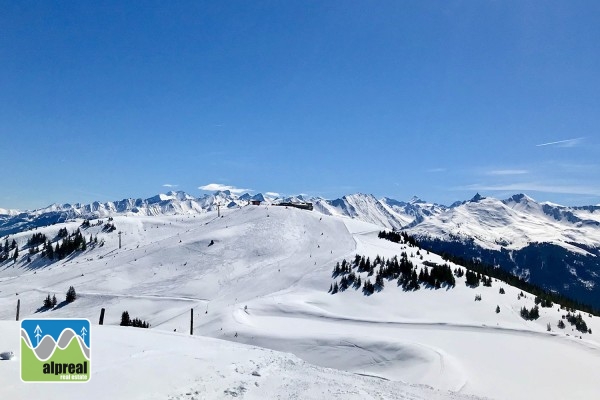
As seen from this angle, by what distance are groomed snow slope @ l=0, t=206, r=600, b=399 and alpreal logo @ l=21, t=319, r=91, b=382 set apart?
6.13 meters

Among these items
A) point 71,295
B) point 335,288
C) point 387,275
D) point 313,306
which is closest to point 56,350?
point 313,306

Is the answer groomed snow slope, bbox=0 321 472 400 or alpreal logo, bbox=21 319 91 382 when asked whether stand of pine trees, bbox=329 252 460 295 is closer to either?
groomed snow slope, bbox=0 321 472 400

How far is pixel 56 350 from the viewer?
15.3 meters

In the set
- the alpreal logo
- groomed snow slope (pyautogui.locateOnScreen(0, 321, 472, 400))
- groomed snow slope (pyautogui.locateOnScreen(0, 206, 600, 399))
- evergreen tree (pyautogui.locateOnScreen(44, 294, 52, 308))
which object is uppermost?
the alpreal logo

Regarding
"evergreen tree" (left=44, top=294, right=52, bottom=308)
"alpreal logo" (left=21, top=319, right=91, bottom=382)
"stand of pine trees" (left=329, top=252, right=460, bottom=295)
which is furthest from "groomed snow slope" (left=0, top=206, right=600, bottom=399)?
"alpreal logo" (left=21, top=319, right=91, bottom=382)

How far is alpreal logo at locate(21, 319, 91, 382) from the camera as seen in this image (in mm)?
A: 14125

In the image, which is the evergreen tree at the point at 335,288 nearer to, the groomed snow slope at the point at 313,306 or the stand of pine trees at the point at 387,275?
the stand of pine trees at the point at 387,275

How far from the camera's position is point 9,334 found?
17812mm

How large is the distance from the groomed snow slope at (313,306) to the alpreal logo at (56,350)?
6.13 meters

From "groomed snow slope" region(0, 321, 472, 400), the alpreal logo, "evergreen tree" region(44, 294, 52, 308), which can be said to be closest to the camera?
"groomed snow slope" region(0, 321, 472, 400)

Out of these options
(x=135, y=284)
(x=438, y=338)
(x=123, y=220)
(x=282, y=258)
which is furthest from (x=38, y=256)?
(x=438, y=338)

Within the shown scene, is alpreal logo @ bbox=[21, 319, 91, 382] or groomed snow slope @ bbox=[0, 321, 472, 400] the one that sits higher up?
alpreal logo @ bbox=[21, 319, 91, 382]

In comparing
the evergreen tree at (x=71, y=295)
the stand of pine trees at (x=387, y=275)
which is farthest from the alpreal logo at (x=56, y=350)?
the evergreen tree at (x=71, y=295)

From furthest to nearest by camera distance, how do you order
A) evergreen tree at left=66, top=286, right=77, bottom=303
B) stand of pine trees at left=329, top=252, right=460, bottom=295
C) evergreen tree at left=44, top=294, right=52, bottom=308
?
1. evergreen tree at left=66, top=286, right=77, bottom=303
2. evergreen tree at left=44, top=294, right=52, bottom=308
3. stand of pine trees at left=329, top=252, right=460, bottom=295
